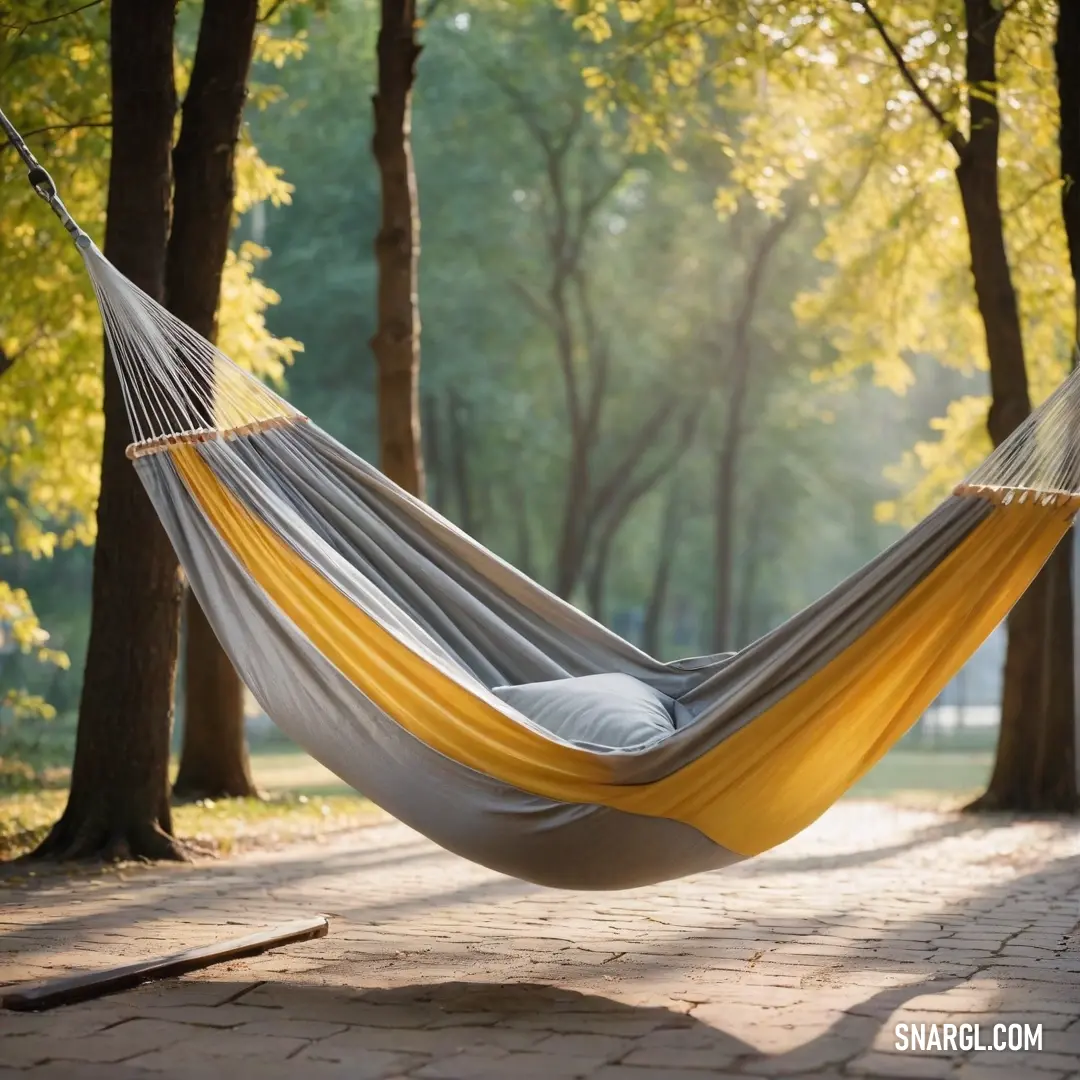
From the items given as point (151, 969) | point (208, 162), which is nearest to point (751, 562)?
point (208, 162)

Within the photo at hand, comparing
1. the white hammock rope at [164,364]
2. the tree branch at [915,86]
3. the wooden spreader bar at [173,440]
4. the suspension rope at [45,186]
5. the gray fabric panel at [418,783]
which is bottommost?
the gray fabric panel at [418,783]

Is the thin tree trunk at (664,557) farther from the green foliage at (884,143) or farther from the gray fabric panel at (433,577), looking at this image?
the gray fabric panel at (433,577)

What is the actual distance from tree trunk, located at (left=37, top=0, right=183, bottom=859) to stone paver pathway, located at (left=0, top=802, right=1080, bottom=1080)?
34cm

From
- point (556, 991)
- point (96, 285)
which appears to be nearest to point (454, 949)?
point (556, 991)

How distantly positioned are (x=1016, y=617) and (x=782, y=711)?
4.49 m

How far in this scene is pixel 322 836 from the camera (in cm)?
577

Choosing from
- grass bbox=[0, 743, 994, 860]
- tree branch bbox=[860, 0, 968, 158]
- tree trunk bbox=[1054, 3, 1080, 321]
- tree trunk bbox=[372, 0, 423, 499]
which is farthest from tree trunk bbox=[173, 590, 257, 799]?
tree trunk bbox=[1054, 3, 1080, 321]

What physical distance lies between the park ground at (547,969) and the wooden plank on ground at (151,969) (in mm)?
27

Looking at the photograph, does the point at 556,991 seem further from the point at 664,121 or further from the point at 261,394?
the point at 664,121

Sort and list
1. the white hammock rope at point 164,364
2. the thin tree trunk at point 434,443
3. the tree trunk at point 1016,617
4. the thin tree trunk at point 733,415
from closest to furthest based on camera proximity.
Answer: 1. the white hammock rope at point 164,364
2. the tree trunk at point 1016,617
3. the thin tree trunk at point 733,415
4. the thin tree trunk at point 434,443

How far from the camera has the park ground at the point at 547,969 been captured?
2.36 m

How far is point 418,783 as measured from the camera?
2.94m

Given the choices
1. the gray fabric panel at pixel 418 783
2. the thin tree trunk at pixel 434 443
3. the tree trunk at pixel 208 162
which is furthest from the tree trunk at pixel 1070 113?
the thin tree trunk at pixel 434 443

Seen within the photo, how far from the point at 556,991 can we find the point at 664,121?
5321 millimetres
